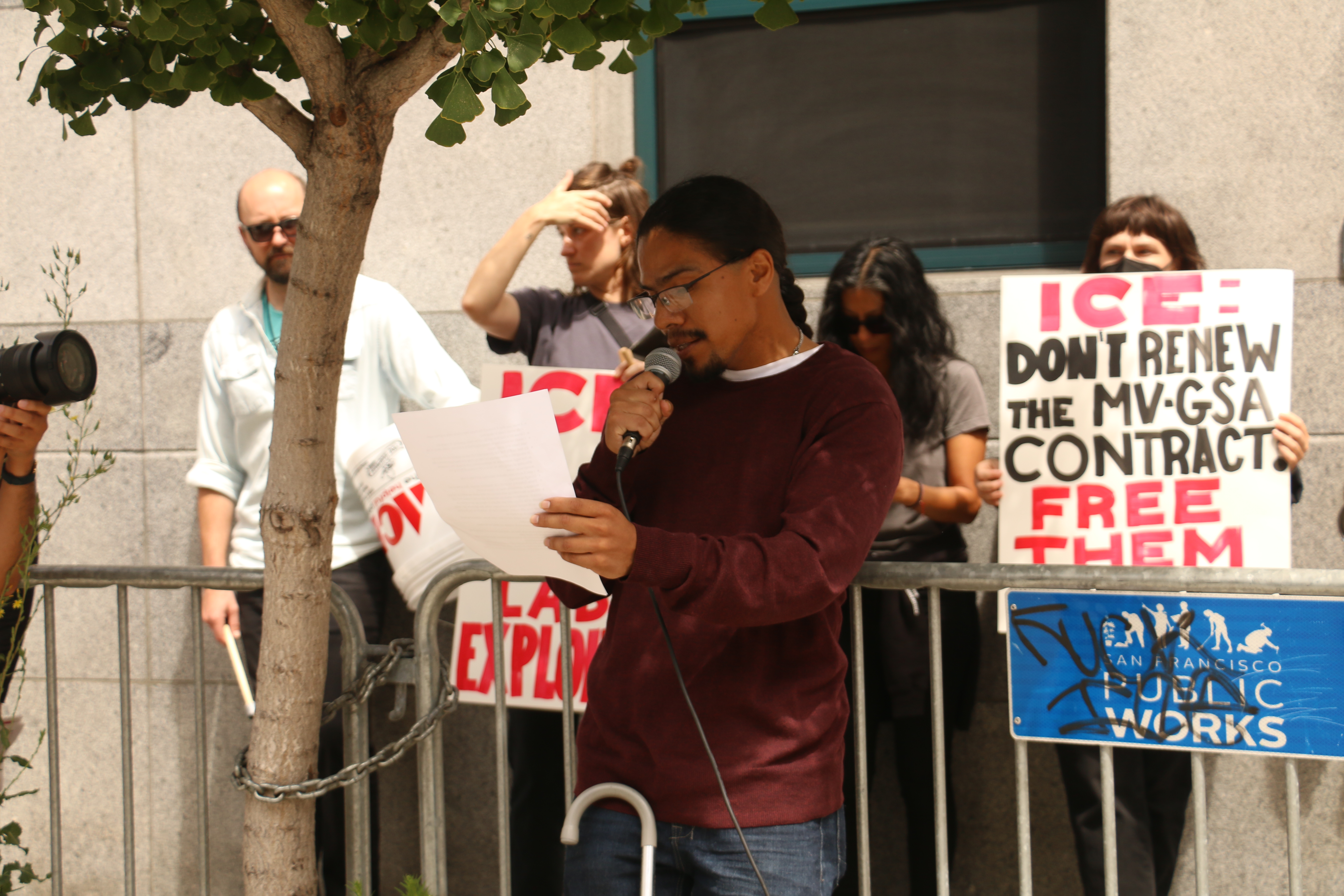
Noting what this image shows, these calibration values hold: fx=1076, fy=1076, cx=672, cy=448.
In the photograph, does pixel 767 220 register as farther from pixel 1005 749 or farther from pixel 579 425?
pixel 1005 749

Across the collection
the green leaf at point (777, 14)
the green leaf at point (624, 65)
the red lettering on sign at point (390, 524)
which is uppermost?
the green leaf at point (624, 65)

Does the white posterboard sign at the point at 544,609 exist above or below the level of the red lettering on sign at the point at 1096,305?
below

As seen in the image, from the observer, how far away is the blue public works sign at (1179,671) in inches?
82.3

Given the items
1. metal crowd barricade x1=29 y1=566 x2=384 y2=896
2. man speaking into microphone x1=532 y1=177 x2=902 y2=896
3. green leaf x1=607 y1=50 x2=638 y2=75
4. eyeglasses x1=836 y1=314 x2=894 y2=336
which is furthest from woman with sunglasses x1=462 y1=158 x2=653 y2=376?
man speaking into microphone x1=532 y1=177 x2=902 y2=896

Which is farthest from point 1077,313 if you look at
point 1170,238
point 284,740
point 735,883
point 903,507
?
point 284,740

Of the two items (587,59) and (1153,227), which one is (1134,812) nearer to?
(1153,227)

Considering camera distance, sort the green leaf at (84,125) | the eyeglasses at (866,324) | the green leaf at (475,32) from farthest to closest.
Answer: the eyeglasses at (866,324) < the green leaf at (84,125) < the green leaf at (475,32)

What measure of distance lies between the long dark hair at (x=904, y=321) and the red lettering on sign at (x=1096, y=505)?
1.61 feet

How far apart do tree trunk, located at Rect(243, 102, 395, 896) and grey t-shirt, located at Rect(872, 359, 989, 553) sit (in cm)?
179

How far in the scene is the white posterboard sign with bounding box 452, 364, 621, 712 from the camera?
3289 mm

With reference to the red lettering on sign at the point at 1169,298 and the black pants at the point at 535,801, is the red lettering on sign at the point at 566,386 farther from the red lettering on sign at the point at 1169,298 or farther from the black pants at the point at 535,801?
the red lettering on sign at the point at 1169,298

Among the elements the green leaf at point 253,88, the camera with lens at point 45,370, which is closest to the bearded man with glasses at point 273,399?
the camera with lens at point 45,370

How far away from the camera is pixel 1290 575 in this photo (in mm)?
2107

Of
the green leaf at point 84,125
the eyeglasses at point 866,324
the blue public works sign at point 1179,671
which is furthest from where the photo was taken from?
the eyeglasses at point 866,324
